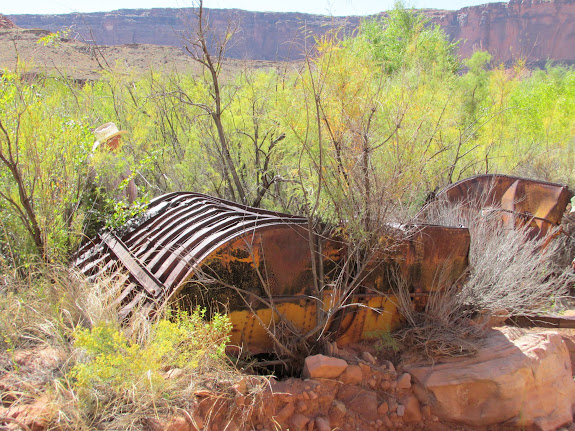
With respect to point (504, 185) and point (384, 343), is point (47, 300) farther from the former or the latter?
point (504, 185)

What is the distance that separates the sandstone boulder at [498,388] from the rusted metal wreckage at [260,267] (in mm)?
748

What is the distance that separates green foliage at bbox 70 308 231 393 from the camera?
3.39 m

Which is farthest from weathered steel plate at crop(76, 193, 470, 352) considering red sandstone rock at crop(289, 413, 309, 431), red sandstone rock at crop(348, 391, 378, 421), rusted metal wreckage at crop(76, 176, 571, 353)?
red sandstone rock at crop(289, 413, 309, 431)

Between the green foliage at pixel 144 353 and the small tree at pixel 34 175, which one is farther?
the small tree at pixel 34 175

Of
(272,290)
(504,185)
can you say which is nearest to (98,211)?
(272,290)

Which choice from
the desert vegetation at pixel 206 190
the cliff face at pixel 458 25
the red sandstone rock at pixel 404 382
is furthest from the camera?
the cliff face at pixel 458 25

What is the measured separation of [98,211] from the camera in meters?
5.96

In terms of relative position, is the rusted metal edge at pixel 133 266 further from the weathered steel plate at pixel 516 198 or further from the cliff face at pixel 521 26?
the cliff face at pixel 521 26

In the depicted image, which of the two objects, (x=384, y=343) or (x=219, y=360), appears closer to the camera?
(x=219, y=360)

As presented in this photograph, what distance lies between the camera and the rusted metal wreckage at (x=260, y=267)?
4.39 meters

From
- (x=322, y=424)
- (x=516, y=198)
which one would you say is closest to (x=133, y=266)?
(x=322, y=424)

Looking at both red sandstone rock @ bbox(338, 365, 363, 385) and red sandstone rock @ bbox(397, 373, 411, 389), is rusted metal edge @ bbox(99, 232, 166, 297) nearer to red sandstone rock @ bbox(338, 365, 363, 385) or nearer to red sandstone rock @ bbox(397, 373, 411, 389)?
red sandstone rock @ bbox(338, 365, 363, 385)

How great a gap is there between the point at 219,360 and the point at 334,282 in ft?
4.34

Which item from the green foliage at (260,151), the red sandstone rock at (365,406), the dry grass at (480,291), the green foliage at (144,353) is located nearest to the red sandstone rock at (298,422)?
the red sandstone rock at (365,406)
